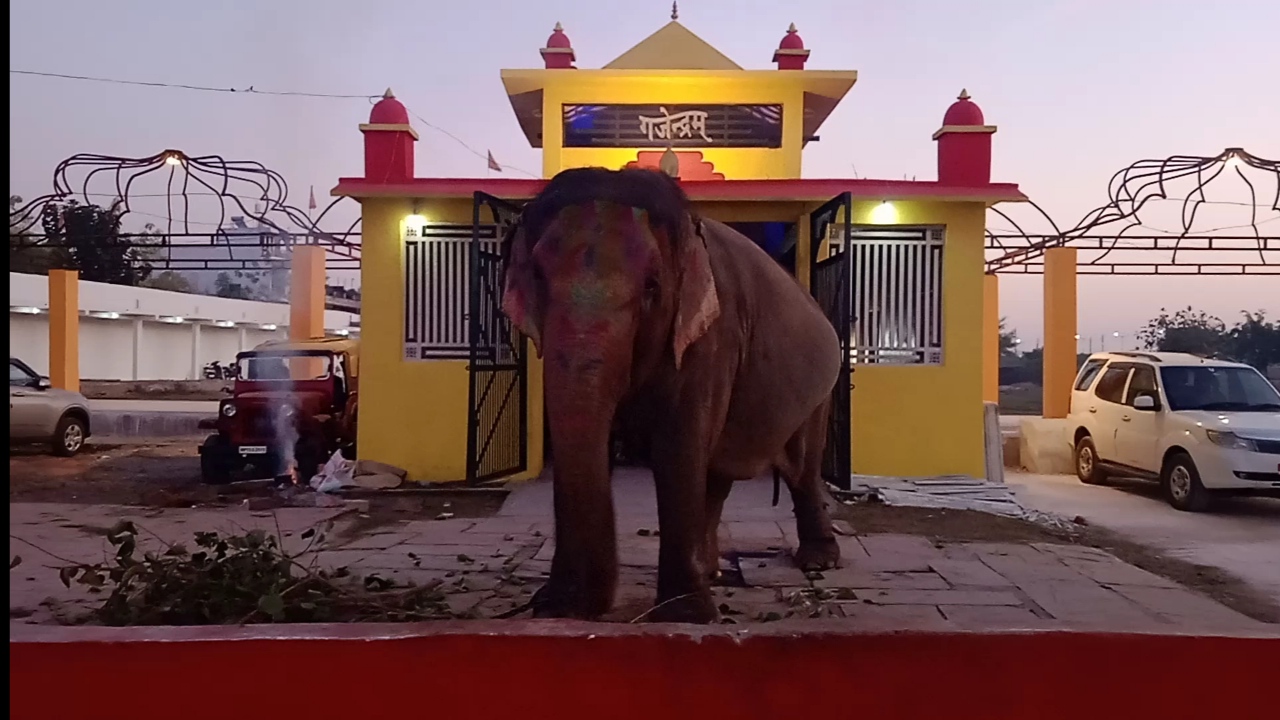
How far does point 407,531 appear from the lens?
7.25 meters

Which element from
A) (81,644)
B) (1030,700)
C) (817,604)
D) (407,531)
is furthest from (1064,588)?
(81,644)

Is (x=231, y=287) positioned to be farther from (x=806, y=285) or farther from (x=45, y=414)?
(x=806, y=285)

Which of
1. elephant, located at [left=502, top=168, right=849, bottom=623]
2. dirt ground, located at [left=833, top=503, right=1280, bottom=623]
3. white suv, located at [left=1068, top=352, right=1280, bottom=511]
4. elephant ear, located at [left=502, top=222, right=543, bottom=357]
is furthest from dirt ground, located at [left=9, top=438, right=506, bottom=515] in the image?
white suv, located at [left=1068, top=352, right=1280, bottom=511]

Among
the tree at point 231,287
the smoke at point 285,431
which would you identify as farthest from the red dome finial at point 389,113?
the tree at point 231,287

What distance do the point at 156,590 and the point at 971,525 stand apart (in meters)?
6.27

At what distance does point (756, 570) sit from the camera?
581cm

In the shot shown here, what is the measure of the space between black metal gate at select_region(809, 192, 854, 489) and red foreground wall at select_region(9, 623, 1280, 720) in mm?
5471

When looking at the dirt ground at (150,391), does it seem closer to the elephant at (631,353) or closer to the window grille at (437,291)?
the window grille at (437,291)

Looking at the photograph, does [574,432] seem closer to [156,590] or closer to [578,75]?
[156,590]

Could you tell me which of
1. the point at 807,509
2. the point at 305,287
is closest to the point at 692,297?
the point at 807,509

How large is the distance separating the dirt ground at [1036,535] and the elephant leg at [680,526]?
12.5ft

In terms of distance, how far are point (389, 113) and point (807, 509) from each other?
23.4 feet

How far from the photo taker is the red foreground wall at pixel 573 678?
2.43 meters

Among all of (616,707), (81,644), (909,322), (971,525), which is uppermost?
(909,322)
